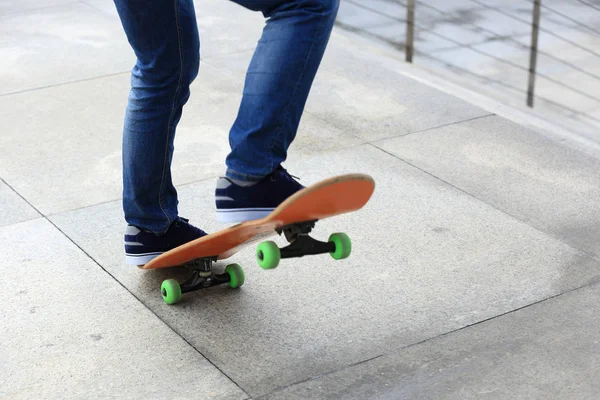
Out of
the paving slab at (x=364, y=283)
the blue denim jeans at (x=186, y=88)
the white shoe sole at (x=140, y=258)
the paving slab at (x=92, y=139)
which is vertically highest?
the blue denim jeans at (x=186, y=88)

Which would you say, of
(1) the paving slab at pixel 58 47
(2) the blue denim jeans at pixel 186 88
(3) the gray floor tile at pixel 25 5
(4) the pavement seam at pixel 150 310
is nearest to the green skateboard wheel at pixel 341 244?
(2) the blue denim jeans at pixel 186 88

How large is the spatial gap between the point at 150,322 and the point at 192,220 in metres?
0.79

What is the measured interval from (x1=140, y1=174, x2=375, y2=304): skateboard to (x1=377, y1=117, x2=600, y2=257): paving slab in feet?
4.44

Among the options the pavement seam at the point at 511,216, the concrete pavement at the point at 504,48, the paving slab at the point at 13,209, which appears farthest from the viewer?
the concrete pavement at the point at 504,48

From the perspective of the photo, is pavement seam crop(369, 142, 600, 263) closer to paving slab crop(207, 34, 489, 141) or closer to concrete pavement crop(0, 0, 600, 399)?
concrete pavement crop(0, 0, 600, 399)

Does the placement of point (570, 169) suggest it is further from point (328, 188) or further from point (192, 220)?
point (328, 188)

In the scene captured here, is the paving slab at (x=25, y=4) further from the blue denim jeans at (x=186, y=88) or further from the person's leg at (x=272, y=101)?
the person's leg at (x=272, y=101)

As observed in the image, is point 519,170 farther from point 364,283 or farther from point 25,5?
point 25,5

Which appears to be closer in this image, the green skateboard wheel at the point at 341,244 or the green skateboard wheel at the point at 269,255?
the green skateboard wheel at the point at 269,255

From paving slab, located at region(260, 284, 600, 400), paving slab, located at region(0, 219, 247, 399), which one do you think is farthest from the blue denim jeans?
paving slab, located at region(260, 284, 600, 400)

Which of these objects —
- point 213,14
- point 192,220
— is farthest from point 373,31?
point 192,220

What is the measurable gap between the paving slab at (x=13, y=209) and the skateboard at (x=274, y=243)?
844mm

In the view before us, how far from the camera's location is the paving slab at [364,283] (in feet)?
9.73

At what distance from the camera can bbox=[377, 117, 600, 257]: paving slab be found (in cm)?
391
